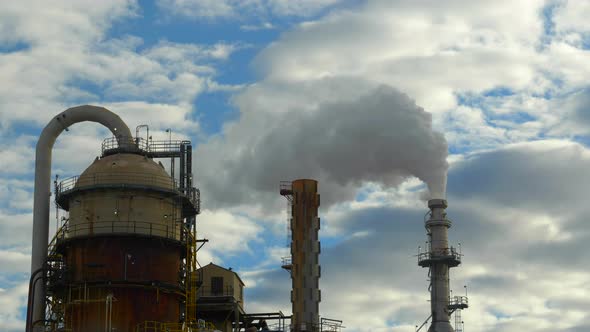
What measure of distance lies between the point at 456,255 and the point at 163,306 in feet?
110

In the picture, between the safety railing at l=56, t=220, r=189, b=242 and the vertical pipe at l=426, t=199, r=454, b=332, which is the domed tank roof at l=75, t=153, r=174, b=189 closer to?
the safety railing at l=56, t=220, r=189, b=242

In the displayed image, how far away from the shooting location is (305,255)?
70.4m

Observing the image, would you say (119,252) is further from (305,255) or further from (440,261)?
(440,261)

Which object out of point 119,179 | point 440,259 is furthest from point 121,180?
point 440,259

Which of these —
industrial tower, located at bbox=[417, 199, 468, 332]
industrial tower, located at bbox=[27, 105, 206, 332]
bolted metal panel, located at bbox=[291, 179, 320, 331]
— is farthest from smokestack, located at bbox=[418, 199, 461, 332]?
industrial tower, located at bbox=[27, 105, 206, 332]

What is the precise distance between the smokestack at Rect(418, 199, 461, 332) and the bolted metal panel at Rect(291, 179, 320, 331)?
62.9ft

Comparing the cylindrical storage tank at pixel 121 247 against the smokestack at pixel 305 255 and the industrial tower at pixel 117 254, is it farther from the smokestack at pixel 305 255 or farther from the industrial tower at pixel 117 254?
the smokestack at pixel 305 255

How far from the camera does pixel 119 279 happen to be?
60.7 meters

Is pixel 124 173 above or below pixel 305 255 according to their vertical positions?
above

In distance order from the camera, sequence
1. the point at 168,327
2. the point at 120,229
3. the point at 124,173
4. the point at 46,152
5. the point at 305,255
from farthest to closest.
Answer: 1. the point at 305,255
2. the point at 46,152
3. the point at 124,173
4. the point at 120,229
5. the point at 168,327

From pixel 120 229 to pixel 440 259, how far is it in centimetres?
3407

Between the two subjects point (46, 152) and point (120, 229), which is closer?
point (120, 229)

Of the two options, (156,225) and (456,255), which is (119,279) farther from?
(456,255)

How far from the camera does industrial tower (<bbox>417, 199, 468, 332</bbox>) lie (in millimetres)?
88625
